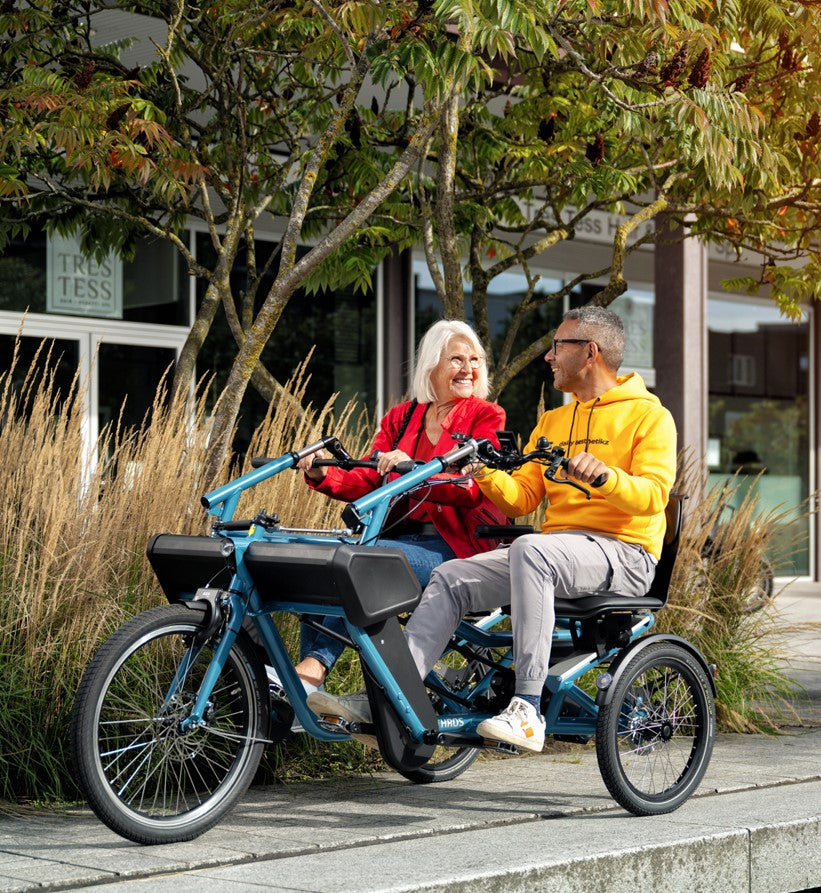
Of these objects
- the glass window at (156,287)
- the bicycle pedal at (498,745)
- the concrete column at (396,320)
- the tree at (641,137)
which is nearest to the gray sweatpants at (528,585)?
the bicycle pedal at (498,745)

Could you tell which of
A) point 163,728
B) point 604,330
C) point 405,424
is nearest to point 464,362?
point 405,424

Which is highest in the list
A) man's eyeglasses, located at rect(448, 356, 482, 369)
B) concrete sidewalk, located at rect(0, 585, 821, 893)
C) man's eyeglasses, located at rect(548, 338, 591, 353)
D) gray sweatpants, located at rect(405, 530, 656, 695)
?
man's eyeglasses, located at rect(548, 338, 591, 353)

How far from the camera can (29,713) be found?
4891 millimetres

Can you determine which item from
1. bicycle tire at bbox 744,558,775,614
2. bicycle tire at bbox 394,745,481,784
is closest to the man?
bicycle tire at bbox 394,745,481,784

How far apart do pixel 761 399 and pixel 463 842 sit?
16647 mm

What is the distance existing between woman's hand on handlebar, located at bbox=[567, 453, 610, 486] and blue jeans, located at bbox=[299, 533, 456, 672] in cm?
67

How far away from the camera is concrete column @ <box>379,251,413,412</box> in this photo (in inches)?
609

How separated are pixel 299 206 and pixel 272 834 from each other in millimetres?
3420

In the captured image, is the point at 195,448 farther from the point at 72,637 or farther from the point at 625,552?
the point at 625,552

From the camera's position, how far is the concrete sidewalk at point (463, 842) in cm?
382

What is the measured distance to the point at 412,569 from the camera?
482 centimetres

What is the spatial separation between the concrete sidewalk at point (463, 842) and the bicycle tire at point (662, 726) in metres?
0.09

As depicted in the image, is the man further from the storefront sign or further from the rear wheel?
the storefront sign

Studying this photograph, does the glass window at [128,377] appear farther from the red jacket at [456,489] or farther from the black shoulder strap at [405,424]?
the red jacket at [456,489]
